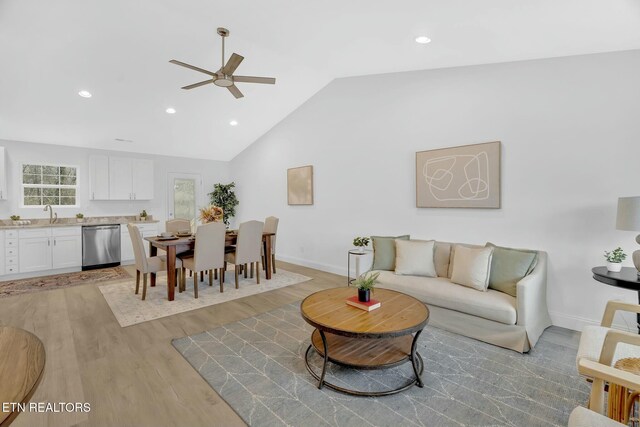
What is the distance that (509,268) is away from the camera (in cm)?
299

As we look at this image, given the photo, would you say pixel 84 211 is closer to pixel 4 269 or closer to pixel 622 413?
pixel 4 269

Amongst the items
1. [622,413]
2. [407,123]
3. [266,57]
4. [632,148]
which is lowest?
[622,413]

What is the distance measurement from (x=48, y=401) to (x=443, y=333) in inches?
127

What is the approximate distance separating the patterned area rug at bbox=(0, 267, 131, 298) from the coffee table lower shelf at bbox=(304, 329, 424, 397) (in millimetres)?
4364

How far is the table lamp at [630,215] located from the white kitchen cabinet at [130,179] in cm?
761

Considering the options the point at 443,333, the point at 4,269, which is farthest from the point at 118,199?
the point at 443,333

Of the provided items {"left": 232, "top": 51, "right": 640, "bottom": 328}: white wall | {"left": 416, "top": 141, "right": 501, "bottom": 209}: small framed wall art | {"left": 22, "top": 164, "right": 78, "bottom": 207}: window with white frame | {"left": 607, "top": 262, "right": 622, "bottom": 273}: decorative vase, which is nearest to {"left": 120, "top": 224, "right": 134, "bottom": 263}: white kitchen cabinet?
{"left": 22, "top": 164, "right": 78, "bottom": 207}: window with white frame

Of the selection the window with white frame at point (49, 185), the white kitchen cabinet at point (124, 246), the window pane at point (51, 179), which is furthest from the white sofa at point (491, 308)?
the window pane at point (51, 179)

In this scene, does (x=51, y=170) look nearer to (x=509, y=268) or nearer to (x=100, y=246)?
(x=100, y=246)

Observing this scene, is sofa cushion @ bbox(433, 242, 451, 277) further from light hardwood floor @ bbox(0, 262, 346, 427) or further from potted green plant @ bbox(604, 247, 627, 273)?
light hardwood floor @ bbox(0, 262, 346, 427)

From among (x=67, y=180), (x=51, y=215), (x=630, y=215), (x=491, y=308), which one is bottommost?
(x=491, y=308)

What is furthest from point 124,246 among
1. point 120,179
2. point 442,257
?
point 442,257

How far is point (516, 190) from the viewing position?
337 centimetres

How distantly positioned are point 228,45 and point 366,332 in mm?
3879
